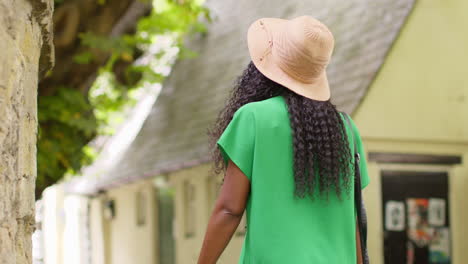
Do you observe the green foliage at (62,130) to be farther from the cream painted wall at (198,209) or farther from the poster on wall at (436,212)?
the poster on wall at (436,212)

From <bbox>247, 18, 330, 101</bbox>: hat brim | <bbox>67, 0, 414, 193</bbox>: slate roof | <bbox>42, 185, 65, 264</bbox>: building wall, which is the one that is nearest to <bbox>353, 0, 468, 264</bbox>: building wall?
<bbox>67, 0, 414, 193</bbox>: slate roof

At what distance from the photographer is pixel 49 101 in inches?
415

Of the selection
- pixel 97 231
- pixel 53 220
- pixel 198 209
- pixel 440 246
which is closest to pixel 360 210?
pixel 440 246

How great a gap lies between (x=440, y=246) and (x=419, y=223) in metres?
0.40

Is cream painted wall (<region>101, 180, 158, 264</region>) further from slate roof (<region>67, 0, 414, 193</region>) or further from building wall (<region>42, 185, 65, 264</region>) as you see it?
building wall (<region>42, 185, 65, 264</region>)

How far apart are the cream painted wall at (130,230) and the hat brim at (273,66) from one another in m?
15.0

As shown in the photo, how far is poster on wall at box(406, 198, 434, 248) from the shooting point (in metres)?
11.9

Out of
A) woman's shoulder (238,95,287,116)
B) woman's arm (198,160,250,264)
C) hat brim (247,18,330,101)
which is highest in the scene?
hat brim (247,18,330,101)

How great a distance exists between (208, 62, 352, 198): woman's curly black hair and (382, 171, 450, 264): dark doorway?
8.72 meters

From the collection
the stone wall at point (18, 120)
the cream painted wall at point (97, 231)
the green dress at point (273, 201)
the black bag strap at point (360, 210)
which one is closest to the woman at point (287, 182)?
the green dress at point (273, 201)

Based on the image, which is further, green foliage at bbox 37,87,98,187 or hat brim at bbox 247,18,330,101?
green foliage at bbox 37,87,98,187

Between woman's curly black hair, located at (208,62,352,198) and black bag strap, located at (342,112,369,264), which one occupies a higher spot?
woman's curly black hair, located at (208,62,352,198)

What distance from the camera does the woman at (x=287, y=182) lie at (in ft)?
9.04

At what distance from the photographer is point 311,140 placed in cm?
282
